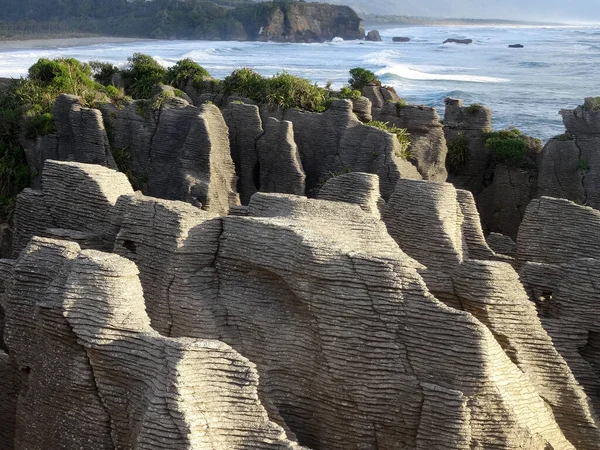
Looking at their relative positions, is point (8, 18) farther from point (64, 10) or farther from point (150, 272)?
point (150, 272)

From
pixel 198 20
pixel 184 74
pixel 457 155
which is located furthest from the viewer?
pixel 198 20

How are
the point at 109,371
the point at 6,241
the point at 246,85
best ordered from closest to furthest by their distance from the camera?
1. the point at 109,371
2. the point at 6,241
3. the point at 246,85

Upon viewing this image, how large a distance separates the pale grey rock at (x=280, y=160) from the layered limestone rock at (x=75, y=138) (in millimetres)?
3950

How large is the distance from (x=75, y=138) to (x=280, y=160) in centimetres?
508

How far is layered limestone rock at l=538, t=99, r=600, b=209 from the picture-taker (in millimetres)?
24100

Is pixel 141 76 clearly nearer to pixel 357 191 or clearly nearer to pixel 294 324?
pixel 357 191

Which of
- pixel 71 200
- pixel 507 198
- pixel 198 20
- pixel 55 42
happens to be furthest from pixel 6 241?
pixel 198 20

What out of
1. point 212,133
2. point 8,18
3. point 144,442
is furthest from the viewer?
point 8,18

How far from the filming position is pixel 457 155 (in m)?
26.9

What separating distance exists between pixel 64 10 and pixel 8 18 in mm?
9786

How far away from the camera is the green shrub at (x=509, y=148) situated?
2570 centimetres

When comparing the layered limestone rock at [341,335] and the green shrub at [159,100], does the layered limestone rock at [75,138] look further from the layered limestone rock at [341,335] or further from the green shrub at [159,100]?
the layered limestone rock at [341,335]

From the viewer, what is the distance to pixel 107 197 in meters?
14.4

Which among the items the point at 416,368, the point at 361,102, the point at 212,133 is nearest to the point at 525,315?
the point at 416,368
